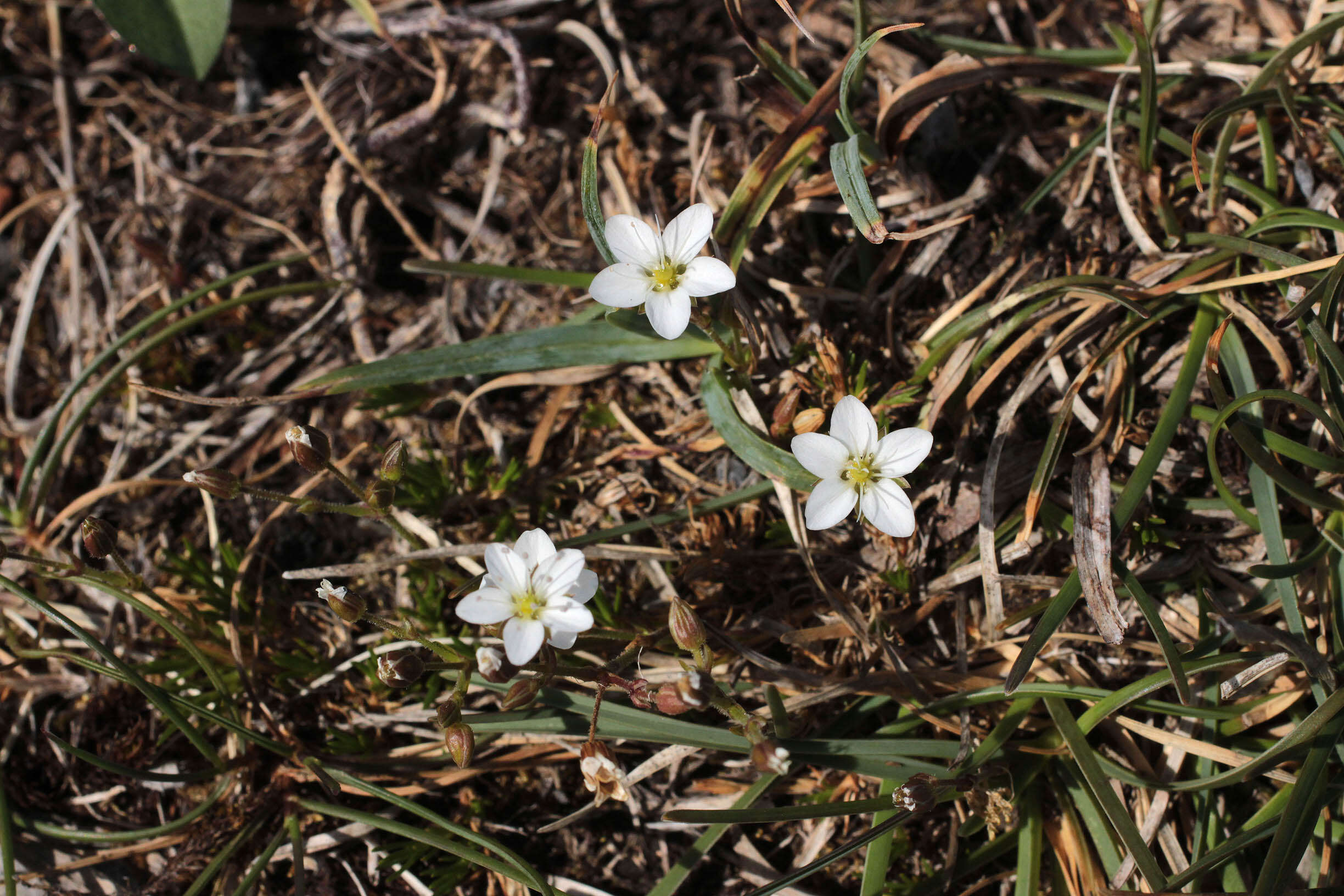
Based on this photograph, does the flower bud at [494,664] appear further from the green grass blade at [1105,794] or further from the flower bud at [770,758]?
the green grass blade at [1105,794]

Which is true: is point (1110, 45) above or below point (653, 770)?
above

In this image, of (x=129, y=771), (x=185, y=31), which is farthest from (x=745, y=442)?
(x=185, y=31)

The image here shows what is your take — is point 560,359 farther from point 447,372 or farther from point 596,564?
point 596,564

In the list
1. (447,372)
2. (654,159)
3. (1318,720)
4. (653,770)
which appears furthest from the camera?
(654,159)

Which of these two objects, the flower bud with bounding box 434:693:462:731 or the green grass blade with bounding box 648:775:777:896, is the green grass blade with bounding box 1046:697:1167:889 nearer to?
the green grass blade with bounding box 648:775:777:896

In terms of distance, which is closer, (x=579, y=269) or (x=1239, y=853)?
(x=1239, y=853)

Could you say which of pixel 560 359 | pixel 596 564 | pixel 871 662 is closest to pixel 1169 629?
pixel 871 662

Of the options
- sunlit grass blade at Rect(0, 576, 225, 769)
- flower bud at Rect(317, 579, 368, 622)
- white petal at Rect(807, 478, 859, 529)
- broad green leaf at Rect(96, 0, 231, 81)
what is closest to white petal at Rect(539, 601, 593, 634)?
flower bud at Rect(317, 579, 368, 622)

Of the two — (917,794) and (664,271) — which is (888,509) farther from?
(664,271)
